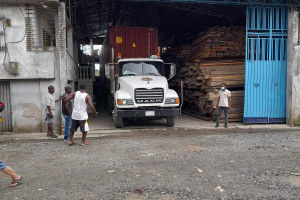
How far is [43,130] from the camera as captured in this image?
9664mm

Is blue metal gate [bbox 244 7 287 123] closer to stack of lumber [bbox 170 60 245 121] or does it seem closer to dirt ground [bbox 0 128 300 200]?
stack of lumber [bbox 170 60 245 121]

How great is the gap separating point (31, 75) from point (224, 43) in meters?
8.05

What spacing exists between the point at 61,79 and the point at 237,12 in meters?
9.44

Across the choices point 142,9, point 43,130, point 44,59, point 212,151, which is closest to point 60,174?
point 212,151

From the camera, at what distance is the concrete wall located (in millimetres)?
9312

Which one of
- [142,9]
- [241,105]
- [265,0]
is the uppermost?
[142,9]

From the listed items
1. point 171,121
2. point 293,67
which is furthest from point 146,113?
point 293,67

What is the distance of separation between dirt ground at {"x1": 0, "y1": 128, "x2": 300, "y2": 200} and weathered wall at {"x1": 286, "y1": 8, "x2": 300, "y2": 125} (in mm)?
2328

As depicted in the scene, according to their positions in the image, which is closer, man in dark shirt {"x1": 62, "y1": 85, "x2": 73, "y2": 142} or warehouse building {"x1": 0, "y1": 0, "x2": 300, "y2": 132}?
man in dark shirt {"x1": 62, "y1": 85, "x2": 73, "y2": 142}

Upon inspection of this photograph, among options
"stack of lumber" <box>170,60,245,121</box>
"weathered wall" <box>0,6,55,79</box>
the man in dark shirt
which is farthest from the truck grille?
"weathered wall" <box>0,6,55,79</box>

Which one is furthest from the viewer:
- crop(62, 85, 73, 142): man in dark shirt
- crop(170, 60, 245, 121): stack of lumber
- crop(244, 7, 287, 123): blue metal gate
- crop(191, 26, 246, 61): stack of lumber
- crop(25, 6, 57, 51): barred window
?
crop(191, 26, 246, 61): stack of lumber

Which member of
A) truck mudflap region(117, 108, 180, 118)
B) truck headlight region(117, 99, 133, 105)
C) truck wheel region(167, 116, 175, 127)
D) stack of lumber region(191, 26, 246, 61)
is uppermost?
stack of lumber region(191, 26, 246, 61)

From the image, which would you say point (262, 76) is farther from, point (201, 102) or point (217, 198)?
point (217, 198)

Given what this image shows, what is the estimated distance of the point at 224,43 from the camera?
39.4ft
